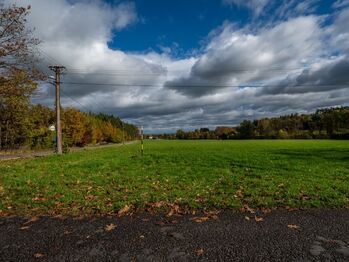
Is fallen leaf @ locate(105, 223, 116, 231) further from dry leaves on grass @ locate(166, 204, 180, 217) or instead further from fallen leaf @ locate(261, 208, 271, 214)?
fallen leaf @ locate(261, 208, 271, 214)

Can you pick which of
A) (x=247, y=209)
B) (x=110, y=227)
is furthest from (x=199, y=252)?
(x=247, y=209)

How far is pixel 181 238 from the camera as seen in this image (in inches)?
180

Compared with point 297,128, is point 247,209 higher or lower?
lower

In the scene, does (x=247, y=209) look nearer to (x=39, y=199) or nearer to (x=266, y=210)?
(x=266, y=210)

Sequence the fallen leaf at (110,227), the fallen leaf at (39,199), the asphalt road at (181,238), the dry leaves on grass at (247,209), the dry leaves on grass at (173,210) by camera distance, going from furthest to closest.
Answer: the fallen leaf at (39,199), the dry leaves on grass at (247,209), the dry leaves on grass at (173,210), the fallen leaf at (110,227), the asphalt road at (181,238)

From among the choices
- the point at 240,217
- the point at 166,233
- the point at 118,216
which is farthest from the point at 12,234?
the point at 240,217

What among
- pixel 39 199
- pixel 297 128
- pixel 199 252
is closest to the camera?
pixel 199 252

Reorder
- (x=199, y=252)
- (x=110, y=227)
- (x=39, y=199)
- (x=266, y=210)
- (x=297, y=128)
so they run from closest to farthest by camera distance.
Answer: (x=199, y=252)
(x=110, y=227)
(x=266, y=210)
(x=39, y=199)
(x=297, y=128)

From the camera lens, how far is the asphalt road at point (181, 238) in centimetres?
398

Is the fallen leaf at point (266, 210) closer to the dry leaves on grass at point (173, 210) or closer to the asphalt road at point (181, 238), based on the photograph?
the asphalt road at point (181, 238)

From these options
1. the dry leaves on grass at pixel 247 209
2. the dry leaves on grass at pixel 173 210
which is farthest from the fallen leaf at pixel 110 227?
the dry leaves on grass at pixel 247 209

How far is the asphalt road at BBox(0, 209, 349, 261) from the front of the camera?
3980 mm

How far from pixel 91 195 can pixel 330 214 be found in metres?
6.01

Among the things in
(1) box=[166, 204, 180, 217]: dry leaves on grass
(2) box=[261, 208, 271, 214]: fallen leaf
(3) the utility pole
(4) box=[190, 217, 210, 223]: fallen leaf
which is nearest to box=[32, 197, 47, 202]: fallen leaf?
(1) box=[166, 204, 180, 217]: dry leaves on grass
